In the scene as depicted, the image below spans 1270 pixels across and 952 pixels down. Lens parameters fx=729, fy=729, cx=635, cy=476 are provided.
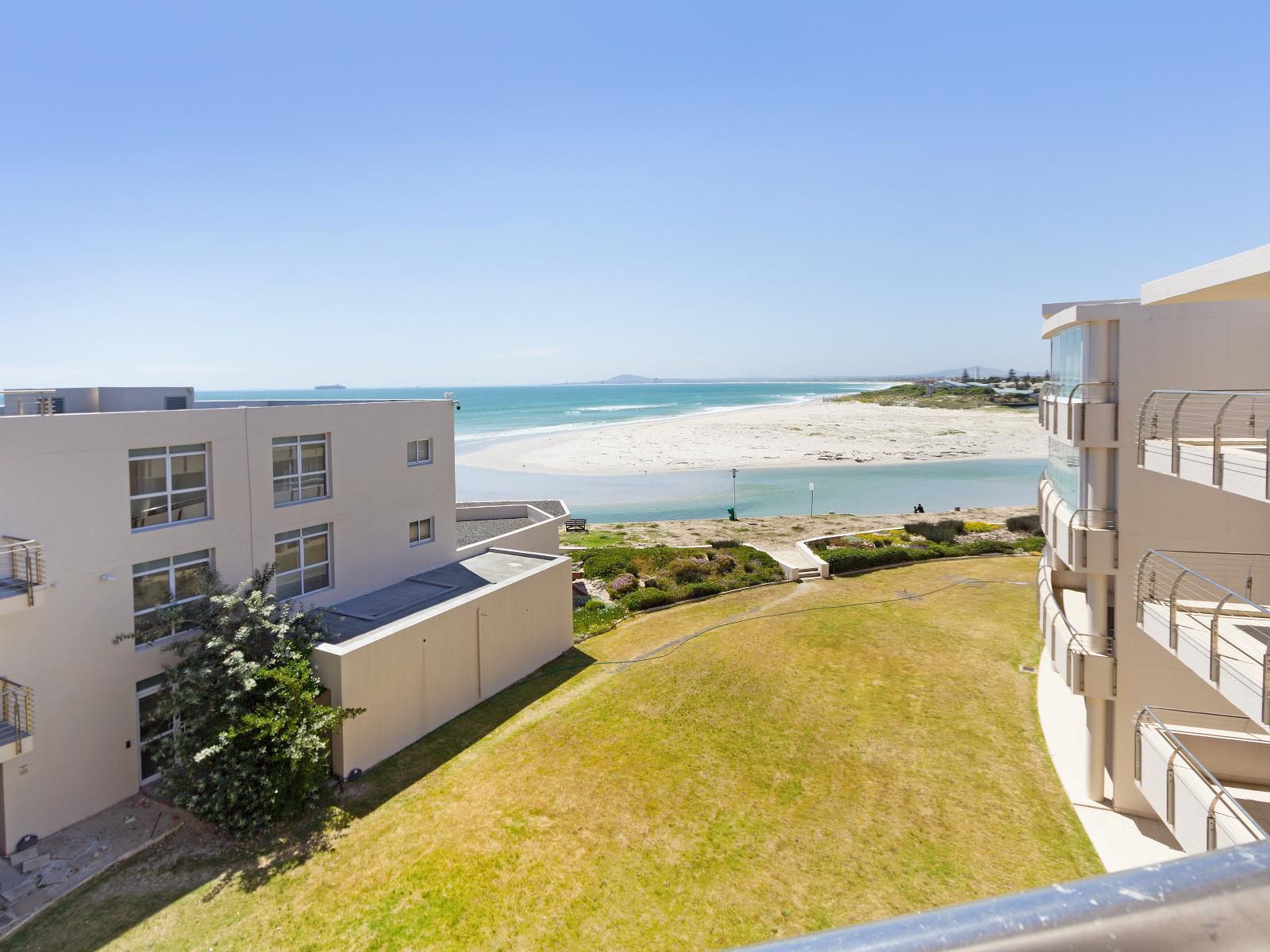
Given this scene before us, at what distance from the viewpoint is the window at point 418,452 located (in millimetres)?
19641

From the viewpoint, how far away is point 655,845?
11.6m

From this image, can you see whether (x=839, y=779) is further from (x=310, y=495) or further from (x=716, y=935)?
(x=310, y=495)

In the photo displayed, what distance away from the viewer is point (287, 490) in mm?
16172

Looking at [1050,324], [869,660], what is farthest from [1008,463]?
[1050,324]

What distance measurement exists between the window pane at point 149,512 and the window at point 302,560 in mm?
Answer: 2487

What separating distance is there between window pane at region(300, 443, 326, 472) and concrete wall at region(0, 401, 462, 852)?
0.54m

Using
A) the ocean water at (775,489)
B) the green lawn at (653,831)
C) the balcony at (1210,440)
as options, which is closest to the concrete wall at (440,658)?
the green lawn at (653,831)

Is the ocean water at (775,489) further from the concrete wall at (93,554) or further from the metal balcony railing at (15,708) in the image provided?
the metal balcony railing at (15,708)

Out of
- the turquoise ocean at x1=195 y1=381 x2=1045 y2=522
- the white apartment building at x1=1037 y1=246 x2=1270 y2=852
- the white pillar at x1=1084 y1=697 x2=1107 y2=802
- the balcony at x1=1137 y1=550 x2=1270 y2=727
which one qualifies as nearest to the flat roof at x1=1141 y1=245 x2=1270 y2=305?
the white apartment building at x1=1037 y1=246 x2=1270 y2=852

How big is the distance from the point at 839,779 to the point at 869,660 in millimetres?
6154

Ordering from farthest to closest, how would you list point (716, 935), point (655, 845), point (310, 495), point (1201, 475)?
point (310, 495) → point (655, 845) → point (716, 935) → point (1201, 475)

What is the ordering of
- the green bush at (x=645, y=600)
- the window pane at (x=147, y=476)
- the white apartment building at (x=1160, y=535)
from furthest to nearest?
the green bush at (x=645, y=600) → the window pane at (x=147, y=476) → the white apartment building at (x=1160, y=535)

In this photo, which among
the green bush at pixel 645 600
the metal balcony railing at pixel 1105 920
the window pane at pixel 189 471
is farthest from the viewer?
the green bush at pixel 645 600

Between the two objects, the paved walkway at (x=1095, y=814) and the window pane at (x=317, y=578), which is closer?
the paved walkway at (x=1095, y=814)
